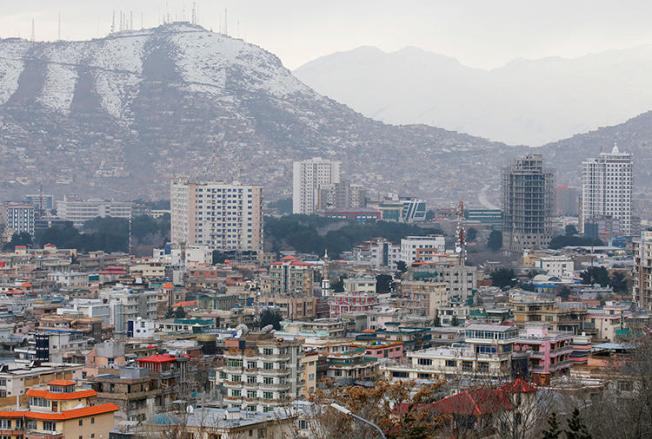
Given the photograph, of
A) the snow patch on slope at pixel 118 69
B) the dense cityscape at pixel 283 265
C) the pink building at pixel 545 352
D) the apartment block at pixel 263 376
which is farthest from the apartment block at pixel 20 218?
the apartment block at pixel 263 376

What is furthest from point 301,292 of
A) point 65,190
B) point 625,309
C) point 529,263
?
point 65,190

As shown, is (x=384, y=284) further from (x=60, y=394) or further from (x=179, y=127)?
(x=179, y=127)

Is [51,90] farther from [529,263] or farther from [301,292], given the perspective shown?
[301,292]

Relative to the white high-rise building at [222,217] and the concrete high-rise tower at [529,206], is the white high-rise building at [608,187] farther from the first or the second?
the white high-rise building at [222,217]

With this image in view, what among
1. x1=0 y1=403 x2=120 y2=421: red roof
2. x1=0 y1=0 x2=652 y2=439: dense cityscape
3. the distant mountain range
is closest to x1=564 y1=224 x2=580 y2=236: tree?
x1=0 y1=0 x2=652 y2=439: dense cityscape

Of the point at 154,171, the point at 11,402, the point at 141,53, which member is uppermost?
the point at 141,53

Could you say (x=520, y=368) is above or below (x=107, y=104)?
below
